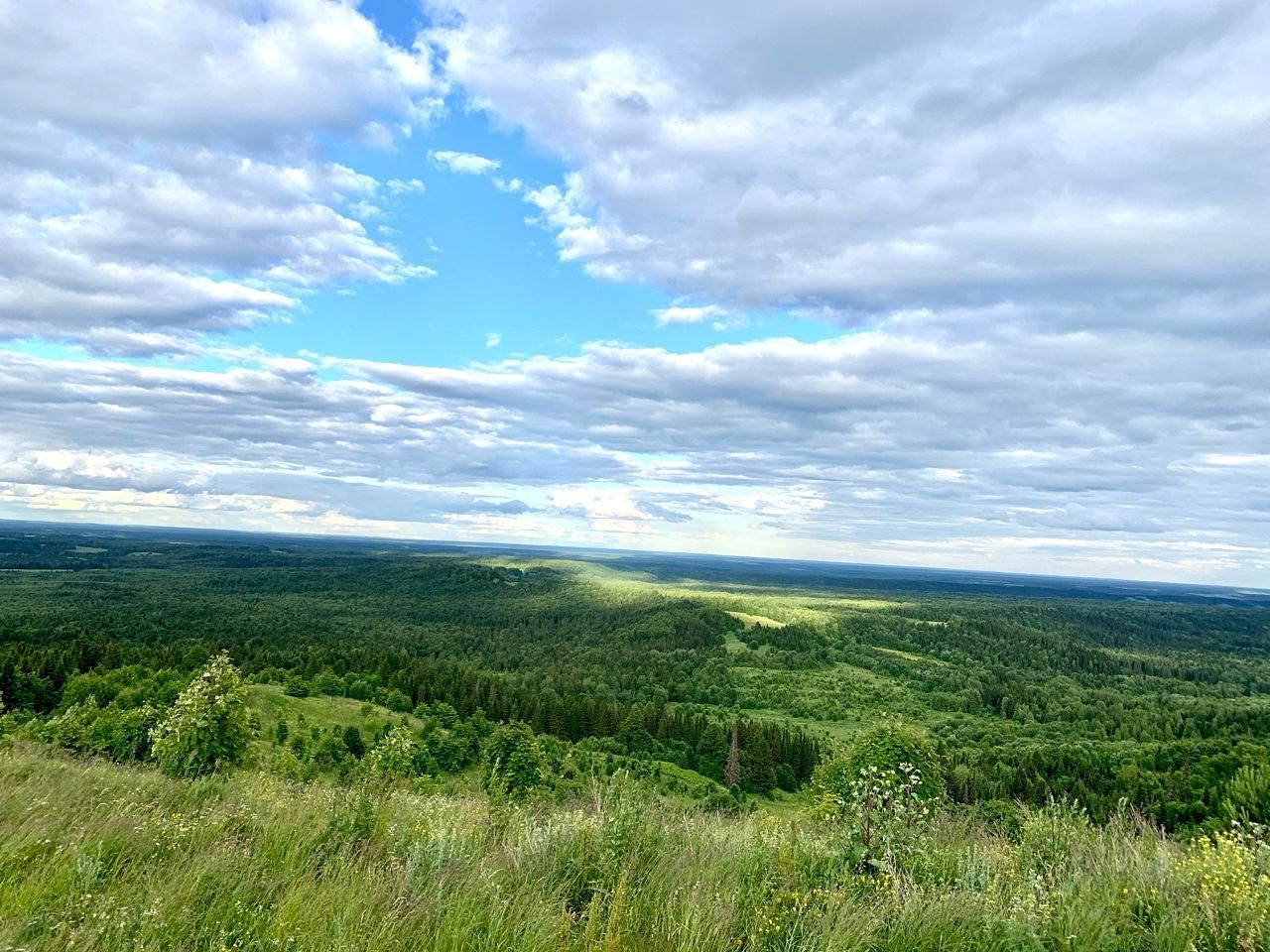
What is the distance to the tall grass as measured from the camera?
5133 mm

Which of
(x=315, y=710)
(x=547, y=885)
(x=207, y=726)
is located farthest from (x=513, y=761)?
(x=547, y=885)

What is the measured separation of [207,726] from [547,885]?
19.1 m

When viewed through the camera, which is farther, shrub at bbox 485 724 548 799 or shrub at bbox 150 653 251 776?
shrub at bbox 485 724 548 799

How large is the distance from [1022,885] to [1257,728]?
491 feet

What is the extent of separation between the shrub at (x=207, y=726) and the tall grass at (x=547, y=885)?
40.9ft

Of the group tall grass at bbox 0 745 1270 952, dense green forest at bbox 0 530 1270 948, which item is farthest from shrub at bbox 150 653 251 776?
tall grass at bbox 0 745 1270 952

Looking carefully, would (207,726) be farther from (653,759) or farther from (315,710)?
(653,759)

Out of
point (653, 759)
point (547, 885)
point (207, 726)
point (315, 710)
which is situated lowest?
point (653, 759)

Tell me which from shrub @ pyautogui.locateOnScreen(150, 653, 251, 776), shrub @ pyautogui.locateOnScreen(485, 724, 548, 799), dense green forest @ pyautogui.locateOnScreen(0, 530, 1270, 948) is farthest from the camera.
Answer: shrub @ pyautogui.locateOnScreen(485, 724, 548, 799)

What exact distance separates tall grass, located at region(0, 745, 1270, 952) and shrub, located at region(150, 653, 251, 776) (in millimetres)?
12459

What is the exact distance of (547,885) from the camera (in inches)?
251

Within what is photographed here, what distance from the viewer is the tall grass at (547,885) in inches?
202

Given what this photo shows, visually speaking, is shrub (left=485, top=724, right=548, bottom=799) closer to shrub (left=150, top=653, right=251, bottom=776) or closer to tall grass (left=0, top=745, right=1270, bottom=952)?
shrub (left=150, top=653, right=251, bottom=776)

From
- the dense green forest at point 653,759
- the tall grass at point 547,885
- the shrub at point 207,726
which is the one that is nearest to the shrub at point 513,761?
the dense green forest at point 653,759
